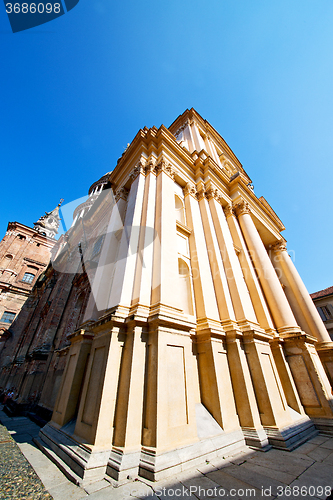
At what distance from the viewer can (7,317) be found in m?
23.6

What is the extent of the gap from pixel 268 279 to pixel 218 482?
753cm

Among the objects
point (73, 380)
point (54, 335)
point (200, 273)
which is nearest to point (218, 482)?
point (73, 380)

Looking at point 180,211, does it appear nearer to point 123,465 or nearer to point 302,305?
point 302,305

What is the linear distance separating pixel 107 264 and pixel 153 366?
4458 millimetres

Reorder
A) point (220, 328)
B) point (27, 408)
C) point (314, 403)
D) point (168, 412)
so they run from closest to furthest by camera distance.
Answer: point (168, 412) < point (220, 328) < point (314, 403) < point (27, 408)

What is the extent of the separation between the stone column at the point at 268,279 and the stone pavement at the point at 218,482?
4.46 metres

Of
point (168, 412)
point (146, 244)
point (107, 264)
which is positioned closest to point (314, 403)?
point (168, 412)

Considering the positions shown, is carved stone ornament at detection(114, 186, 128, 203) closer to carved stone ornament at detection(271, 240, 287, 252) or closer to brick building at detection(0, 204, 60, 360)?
carved stone ornament at detection(271, 240, 287, 252)

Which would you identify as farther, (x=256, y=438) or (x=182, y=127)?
(x=182, y=127)

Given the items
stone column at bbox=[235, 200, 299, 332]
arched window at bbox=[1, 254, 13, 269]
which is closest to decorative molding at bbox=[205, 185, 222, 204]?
stone column at bbox=[235, 200, 299, 332]

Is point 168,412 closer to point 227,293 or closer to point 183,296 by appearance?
point 183,296

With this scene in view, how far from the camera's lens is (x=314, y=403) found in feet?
21.1

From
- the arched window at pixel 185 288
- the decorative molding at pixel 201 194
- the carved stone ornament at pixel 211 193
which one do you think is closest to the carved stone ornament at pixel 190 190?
the decorative molding at pixel 201 194

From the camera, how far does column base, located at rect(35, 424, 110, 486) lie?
2.96 meters
